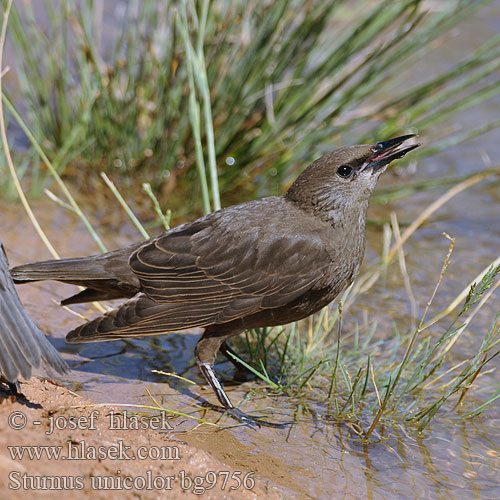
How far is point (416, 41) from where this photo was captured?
4.75 meters

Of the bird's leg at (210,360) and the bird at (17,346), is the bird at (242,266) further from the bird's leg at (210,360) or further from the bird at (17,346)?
the bird at (17,346)

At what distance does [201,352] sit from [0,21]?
2854 millimetres

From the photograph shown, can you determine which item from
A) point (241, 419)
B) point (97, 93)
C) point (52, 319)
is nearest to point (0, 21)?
point (97, 93)

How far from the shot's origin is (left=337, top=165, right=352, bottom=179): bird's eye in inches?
141

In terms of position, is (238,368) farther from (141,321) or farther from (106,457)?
(106,457)

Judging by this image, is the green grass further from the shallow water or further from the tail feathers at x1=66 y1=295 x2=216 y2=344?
the tail feathers at x1=66 y1=295 x2=216 y2=344

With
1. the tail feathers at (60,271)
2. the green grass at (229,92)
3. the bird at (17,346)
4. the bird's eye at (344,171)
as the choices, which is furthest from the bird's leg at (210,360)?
the green grass at (229,92)

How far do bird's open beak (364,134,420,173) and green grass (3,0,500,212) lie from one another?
1.32m

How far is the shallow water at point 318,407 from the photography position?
9.85 ft

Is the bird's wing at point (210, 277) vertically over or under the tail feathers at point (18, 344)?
over

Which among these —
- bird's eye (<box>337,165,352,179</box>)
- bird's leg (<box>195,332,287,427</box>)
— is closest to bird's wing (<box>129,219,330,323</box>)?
bird's leg (<box>195,332,287,427</box>)

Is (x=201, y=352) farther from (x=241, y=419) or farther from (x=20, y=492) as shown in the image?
(x=20, y=492)

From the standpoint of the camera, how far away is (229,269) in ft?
11.6

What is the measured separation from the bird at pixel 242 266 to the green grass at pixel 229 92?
1.26 metres
